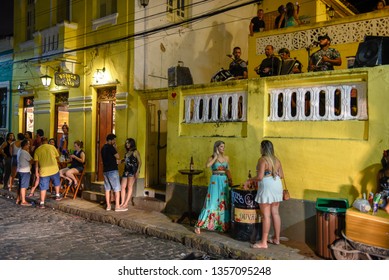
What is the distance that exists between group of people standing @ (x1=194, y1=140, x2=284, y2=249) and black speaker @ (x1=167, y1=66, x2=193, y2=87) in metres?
2.67

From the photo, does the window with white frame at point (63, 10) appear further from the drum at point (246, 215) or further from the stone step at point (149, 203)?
the drum at point (246, 215)

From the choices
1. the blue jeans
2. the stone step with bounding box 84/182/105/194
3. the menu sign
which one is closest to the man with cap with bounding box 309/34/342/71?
the blue jeans

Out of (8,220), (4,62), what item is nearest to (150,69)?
(8,220)

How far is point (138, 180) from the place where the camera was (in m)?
9.89

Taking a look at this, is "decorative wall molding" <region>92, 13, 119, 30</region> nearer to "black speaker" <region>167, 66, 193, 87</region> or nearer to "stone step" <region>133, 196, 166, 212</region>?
"black speaker" <region>167, 66, 193, 87</region>

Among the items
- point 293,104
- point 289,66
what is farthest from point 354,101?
point 289,66

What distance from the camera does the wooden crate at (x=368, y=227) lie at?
4.93m

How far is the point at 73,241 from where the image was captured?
6.91 meters

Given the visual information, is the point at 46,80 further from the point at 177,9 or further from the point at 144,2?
the point at 177,9

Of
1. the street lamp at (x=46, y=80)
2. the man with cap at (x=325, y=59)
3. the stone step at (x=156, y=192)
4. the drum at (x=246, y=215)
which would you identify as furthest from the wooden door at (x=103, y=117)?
the man with cap at (x=325, y=59)

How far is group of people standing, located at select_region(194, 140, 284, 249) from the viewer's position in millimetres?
6023

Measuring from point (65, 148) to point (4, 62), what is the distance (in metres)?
6.65

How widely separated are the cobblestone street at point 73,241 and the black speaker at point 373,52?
458 cm

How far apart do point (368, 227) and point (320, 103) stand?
2.57 m
